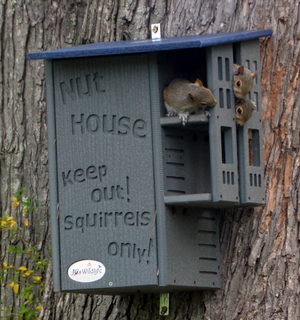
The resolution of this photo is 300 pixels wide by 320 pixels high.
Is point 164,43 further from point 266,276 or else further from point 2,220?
point 2,220

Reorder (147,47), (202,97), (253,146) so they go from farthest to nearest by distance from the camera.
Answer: (253,146) → (202,97) → (147,47)

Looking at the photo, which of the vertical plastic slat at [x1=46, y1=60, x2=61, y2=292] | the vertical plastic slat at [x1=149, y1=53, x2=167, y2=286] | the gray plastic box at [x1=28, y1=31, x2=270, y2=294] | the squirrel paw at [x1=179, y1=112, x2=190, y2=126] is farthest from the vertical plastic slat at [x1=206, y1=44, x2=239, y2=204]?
the vertical plastic slat at [x1=46, y1=60, x2=61, y2=292]

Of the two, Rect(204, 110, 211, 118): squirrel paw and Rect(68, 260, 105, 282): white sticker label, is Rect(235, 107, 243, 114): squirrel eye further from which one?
Rect(68, 260, 105, 282): white sticker label

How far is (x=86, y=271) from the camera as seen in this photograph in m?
3.99

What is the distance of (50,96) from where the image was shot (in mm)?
4148

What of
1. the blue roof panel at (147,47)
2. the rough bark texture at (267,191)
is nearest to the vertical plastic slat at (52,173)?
the blue roof panel at (147,47)

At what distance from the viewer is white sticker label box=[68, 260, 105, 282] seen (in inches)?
156

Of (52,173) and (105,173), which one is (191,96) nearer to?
(105,173)

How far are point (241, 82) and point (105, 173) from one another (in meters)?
0.87

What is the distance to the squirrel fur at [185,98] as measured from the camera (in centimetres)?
388

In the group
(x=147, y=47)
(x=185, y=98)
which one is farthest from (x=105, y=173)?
(x=147, y=47)

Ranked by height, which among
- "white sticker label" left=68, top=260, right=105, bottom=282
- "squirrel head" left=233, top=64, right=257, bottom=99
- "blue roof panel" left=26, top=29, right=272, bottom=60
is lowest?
"white sticker label" left=68, top=260, right=105, bottom=282

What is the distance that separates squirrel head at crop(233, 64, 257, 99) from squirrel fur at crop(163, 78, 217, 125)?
0.19 metres

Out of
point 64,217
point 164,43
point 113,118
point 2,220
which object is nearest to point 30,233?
point 2,220
